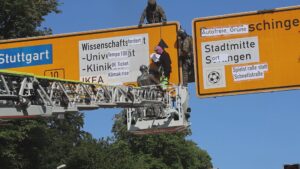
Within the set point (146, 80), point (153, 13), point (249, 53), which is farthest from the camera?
point (153, 13)

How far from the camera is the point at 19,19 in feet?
106

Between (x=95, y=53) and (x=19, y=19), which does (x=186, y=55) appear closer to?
(x=95, y=53)

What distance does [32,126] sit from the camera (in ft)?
121

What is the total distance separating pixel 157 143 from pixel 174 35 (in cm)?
5176

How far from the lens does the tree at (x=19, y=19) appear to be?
31.5m

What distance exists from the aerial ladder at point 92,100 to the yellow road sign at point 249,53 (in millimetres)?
887

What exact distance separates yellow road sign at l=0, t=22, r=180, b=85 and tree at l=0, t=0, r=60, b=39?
32.7ft

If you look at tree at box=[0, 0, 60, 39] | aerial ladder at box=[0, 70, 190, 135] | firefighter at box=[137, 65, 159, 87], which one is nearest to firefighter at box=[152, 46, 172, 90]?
firefighter at box=[137, 65, 159, 87]

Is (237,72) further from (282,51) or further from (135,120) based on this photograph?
(135,120)

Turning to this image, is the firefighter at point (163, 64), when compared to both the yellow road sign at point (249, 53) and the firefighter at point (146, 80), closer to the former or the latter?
the firefighter at point (146, 80)

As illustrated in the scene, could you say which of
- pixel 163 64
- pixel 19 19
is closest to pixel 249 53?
pixel 163 64

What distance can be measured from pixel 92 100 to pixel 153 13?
5.11 metres

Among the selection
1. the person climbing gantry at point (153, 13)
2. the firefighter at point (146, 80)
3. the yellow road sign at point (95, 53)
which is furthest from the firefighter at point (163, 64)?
the person climbing gantry at point (153, 13)

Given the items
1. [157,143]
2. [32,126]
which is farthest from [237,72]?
[157,143]
